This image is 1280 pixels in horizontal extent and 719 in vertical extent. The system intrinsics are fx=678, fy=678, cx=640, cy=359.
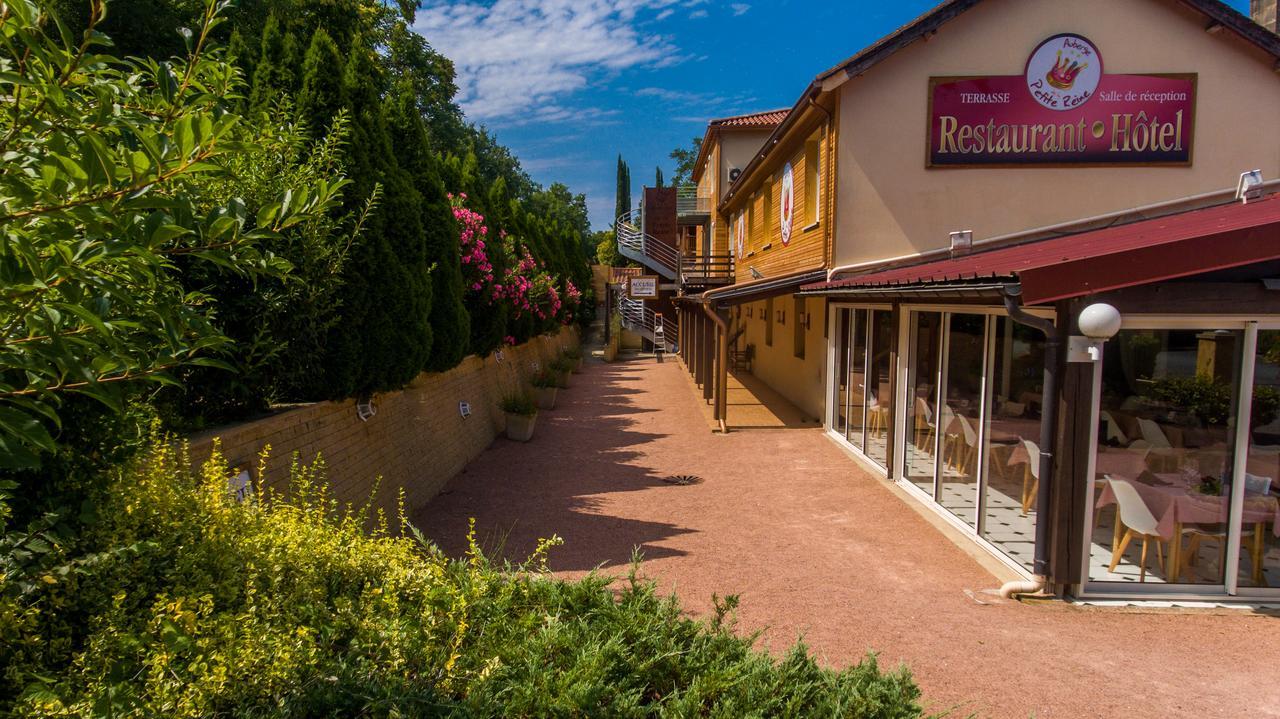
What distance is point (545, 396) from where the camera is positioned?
15.2 meters

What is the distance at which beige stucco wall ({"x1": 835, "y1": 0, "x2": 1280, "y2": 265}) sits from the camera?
35.3 feet

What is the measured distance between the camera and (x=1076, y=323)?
4.99 m

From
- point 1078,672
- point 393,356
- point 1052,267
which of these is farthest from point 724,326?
point 1078,672

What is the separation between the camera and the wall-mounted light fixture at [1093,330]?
462cm

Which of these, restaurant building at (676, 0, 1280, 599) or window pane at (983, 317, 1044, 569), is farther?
window pane at (983, 317, 1044, 569)

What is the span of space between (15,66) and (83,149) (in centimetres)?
57

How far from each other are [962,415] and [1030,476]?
0.96 m

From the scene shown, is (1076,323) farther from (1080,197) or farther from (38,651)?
(1080,197)

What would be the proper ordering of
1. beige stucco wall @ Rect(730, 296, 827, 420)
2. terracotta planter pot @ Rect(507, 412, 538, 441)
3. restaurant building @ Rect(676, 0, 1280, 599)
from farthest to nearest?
beige stucco wall @ Rect(730, 296, 827, 420), terracotta planter pot @ Rect(507, 412, 538, 441), restaurant building @ Rect(676, 0, 1280, 599)

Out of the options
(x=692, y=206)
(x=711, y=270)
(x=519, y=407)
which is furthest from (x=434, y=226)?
(x=692, y=206)

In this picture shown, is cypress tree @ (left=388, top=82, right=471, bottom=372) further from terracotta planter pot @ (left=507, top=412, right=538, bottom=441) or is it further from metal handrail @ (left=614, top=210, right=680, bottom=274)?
metal handrail @ (left=614, top=210, right=680, bottom=274)

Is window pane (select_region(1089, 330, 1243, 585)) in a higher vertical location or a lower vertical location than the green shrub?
higher

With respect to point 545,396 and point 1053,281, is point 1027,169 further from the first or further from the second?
point 545,396

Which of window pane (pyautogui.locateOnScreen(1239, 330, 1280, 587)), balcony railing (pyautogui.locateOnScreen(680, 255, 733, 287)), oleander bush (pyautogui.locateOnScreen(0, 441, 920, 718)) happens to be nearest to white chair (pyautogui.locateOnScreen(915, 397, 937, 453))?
window pane (pyautogui.locateOnScreen(1239, 330, 1280, 587))
